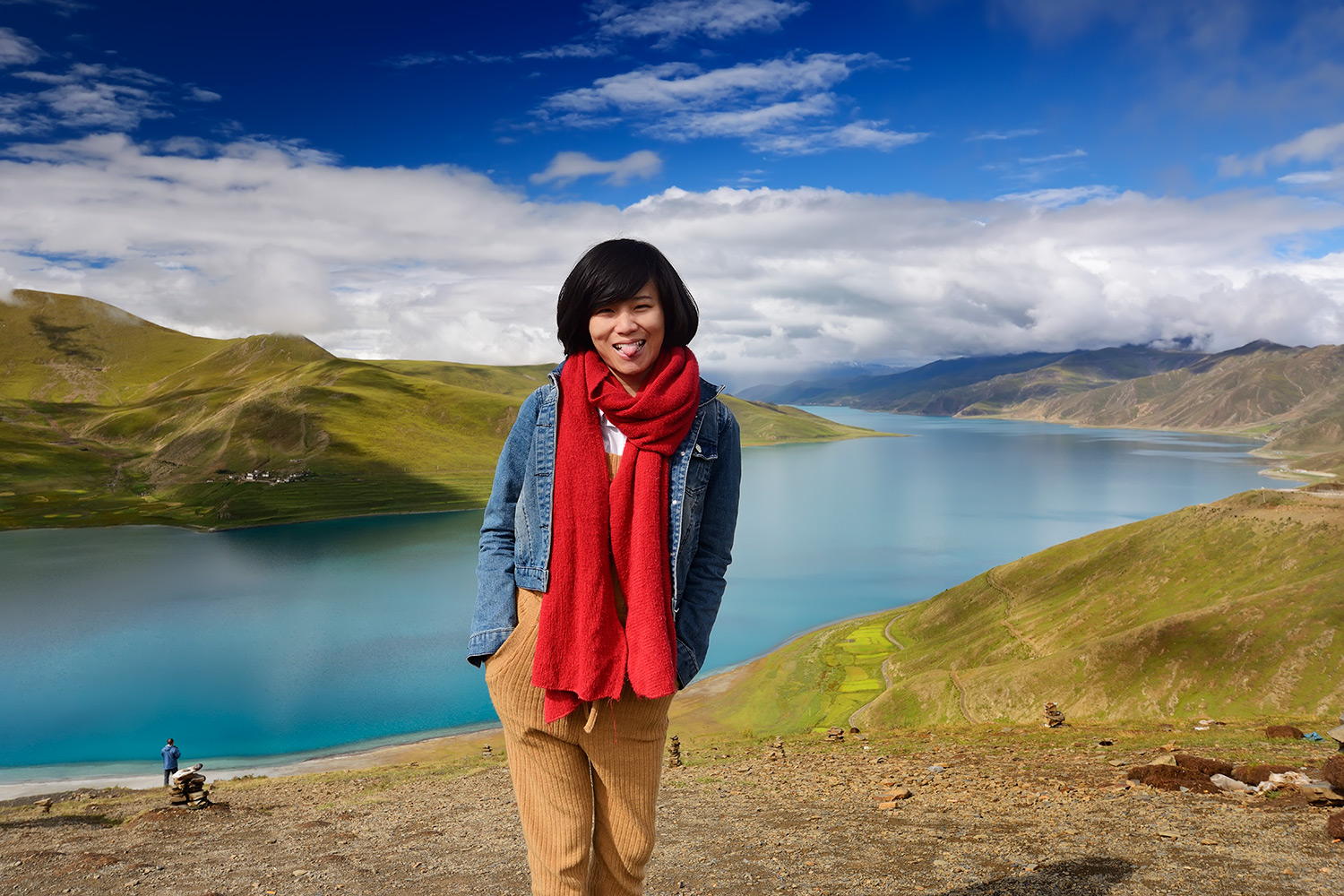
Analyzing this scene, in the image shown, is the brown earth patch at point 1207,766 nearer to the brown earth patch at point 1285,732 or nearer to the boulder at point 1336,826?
the boulder at point 1336,826

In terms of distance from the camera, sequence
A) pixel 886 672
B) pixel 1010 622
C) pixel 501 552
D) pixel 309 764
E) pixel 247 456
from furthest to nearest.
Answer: pixel 247 456, pixel 886 672, pixel 1010 622, pixel 309 764, pixel 501 552

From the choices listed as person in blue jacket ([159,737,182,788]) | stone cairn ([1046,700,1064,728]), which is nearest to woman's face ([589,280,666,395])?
stone cairn ([1046,700,1064,728])

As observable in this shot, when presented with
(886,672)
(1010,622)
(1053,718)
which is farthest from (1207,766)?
(1010,622)

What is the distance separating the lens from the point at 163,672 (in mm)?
50062

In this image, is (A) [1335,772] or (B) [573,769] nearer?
(B) [573,769]

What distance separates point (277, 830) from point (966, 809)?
11902mm

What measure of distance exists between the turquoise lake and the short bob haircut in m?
42.1

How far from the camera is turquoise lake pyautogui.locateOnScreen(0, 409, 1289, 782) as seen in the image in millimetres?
41938

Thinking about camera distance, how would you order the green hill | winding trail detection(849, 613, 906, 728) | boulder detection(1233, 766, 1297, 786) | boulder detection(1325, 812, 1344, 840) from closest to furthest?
boulder detection(1325, 812, 1344, 840), boulder detection(1233, 766, 1297, 786), winding trail detection(849, 613, 906, 728), the green hill

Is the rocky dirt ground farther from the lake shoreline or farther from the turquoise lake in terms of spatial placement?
the turquoise lake

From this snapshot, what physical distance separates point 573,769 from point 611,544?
1.05 metres

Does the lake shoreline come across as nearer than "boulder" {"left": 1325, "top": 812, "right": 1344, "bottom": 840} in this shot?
No

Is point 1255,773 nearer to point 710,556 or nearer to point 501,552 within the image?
point 710,556

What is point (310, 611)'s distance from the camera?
65688mm
